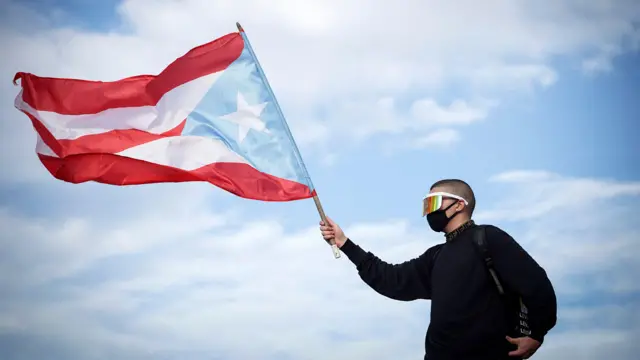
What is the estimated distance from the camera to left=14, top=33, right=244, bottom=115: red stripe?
9.67 meters

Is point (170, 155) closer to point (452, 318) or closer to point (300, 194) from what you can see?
point (300, 194)

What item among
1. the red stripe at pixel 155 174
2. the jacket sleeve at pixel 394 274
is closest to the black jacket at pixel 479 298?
the jacket sleeve at pixel 394 274

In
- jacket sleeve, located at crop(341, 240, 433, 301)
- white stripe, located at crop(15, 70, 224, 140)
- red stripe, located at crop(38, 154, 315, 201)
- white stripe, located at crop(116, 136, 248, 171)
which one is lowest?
jacket sleeve, located at crop(341, 240, 433, 301)

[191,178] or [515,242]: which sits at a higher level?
[191,178]

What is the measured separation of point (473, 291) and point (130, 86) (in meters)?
5.32

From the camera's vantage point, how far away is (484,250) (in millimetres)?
6953

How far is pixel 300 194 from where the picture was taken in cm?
888

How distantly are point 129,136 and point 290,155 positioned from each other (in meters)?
2.16

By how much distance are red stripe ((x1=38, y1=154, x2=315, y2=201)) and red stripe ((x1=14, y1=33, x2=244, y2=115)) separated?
75 cm

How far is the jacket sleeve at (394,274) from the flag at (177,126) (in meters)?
1.23

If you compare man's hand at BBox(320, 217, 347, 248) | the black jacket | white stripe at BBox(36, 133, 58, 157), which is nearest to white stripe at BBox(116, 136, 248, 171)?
white stripe at BBox(36, 133, 58, 157)

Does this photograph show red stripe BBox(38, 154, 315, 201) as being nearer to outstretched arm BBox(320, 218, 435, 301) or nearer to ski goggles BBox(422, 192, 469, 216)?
outstretched arm BBox(320, 218, 435, 301)

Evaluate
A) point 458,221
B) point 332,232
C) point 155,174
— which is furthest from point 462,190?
point 155,174

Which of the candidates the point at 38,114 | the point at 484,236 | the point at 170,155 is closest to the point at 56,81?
the point at 38,114
